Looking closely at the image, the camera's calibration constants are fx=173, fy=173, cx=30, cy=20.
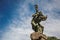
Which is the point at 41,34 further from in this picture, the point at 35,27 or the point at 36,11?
the point at 36,11

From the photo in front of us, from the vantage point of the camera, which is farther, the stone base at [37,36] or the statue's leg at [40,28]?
the statue's leg at [40,28]

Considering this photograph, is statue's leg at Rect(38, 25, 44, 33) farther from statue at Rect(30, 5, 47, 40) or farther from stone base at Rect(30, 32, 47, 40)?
stone base at Rect(30, 32, 47, 40)

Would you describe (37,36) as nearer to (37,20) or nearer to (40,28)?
(40,28)

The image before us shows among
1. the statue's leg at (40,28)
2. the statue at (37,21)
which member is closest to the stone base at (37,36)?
the statue at (37,21)

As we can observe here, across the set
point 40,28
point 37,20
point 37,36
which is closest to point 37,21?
point 37,20

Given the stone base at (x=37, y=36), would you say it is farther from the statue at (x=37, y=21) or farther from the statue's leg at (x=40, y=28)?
the statue's leg at (x=40, y=28)

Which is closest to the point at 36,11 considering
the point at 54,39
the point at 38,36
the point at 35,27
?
the point at 35,27

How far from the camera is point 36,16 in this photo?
1766cm

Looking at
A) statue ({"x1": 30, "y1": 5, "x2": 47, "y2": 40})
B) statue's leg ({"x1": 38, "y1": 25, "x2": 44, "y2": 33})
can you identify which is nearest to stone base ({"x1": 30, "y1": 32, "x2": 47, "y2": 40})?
statue ({"x1": 30, "y1": 5, "x2": 47, "y2": 40})

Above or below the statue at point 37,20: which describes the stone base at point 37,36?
below

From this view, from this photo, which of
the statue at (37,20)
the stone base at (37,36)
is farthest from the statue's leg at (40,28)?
the stone base at (37,36)

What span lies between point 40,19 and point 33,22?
80 centimetres

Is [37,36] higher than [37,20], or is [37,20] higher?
[37,20]

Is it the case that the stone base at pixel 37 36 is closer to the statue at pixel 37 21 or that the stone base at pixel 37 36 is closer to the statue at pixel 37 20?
the statue at pixel 37 21
